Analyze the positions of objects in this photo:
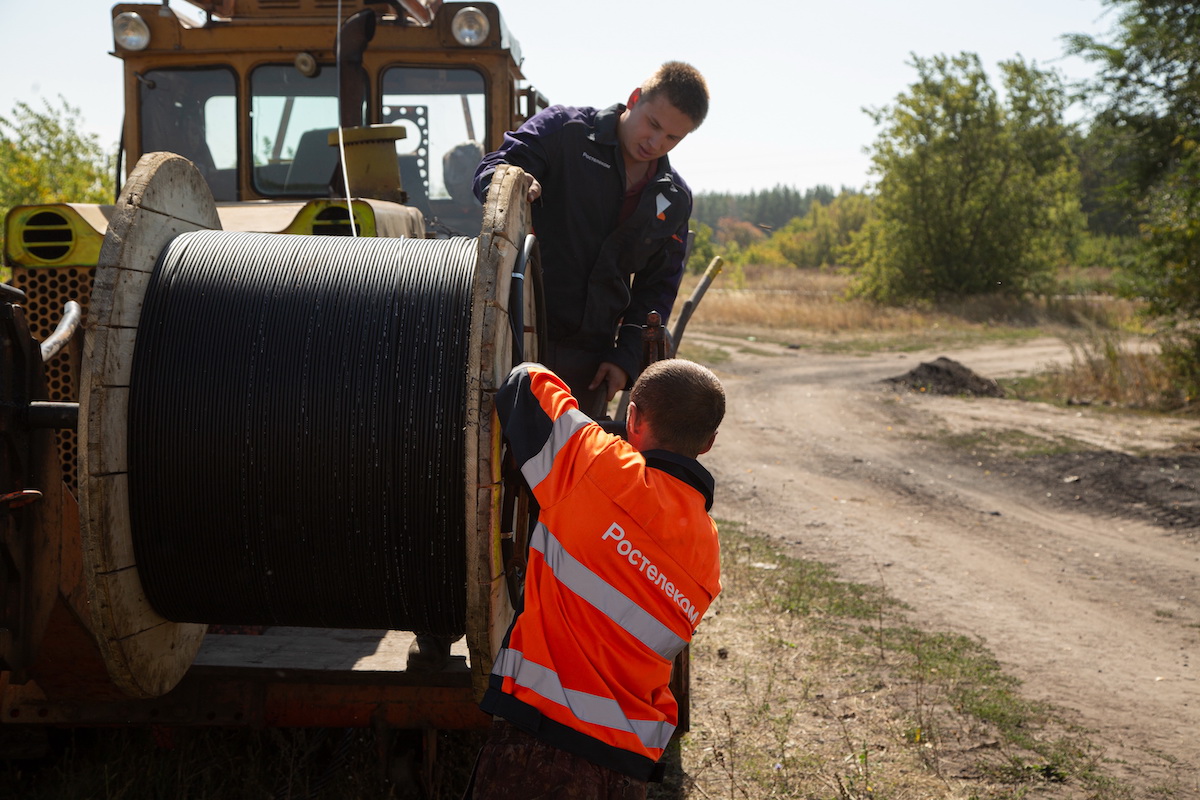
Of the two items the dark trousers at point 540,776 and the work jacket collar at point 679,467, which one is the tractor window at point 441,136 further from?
the dark trousers at point 540,776

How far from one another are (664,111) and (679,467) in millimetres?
1735

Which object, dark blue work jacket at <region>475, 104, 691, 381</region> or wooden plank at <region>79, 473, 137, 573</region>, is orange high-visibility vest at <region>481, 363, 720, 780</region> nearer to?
wooden plank at <region>79, 473, 137, 573</region>

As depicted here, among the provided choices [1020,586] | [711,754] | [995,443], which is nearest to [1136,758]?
[711,754]

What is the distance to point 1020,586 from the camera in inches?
286

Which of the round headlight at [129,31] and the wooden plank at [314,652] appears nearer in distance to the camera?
the wooden plank at [314,652]

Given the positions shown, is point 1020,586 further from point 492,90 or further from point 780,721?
point 492,90

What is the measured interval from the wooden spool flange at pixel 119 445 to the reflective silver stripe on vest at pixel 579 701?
1.18 metres

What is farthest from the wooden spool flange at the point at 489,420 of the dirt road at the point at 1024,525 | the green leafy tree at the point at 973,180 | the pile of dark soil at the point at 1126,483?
the green leafy tree at the point at 973,180

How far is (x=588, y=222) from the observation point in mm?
4156

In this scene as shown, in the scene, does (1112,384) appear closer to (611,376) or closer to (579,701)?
(611,376)


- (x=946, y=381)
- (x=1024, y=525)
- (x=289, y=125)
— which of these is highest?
(x=289, y=125)

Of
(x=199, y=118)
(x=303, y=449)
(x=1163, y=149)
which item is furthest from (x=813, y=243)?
(x=303, y=449)

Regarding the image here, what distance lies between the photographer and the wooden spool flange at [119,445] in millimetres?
2895

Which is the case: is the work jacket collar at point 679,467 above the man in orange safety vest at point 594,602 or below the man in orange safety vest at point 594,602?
above
